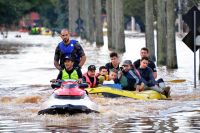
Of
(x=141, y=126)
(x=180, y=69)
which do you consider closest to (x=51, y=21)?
(x=180, y=69)

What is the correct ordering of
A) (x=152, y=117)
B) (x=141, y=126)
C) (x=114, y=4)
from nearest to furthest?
1. (x=141, y=126)
2. (x=152, y=117)
3. (x=114, y=4)

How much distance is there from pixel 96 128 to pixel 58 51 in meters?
6.44

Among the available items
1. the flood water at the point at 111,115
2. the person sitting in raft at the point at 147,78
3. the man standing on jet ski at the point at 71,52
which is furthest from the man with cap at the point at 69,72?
the person sitting in raft at the point at 147,78

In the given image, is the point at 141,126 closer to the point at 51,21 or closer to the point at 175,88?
the point at 175,88

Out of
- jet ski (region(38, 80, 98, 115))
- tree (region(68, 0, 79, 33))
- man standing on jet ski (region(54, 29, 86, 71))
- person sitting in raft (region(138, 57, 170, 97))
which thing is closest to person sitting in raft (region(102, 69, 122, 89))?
person sitting in raft (region(138, 57, 170, 97))

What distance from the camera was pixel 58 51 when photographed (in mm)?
23719

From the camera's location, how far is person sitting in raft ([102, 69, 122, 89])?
2461 centimetres

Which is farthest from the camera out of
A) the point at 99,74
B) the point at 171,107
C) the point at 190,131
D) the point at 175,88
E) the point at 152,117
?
the point at 175,88

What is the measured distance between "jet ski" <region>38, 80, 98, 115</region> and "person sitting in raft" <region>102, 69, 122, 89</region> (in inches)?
168

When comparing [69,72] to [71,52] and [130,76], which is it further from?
[130,76]

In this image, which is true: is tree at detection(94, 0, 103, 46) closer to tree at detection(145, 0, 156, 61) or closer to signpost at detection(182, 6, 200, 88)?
tree at detection(145, 0, 156, 61)

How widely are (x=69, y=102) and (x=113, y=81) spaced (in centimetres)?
513

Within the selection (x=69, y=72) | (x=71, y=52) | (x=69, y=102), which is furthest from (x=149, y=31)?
(x=69, y=102)

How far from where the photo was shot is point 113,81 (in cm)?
2475
